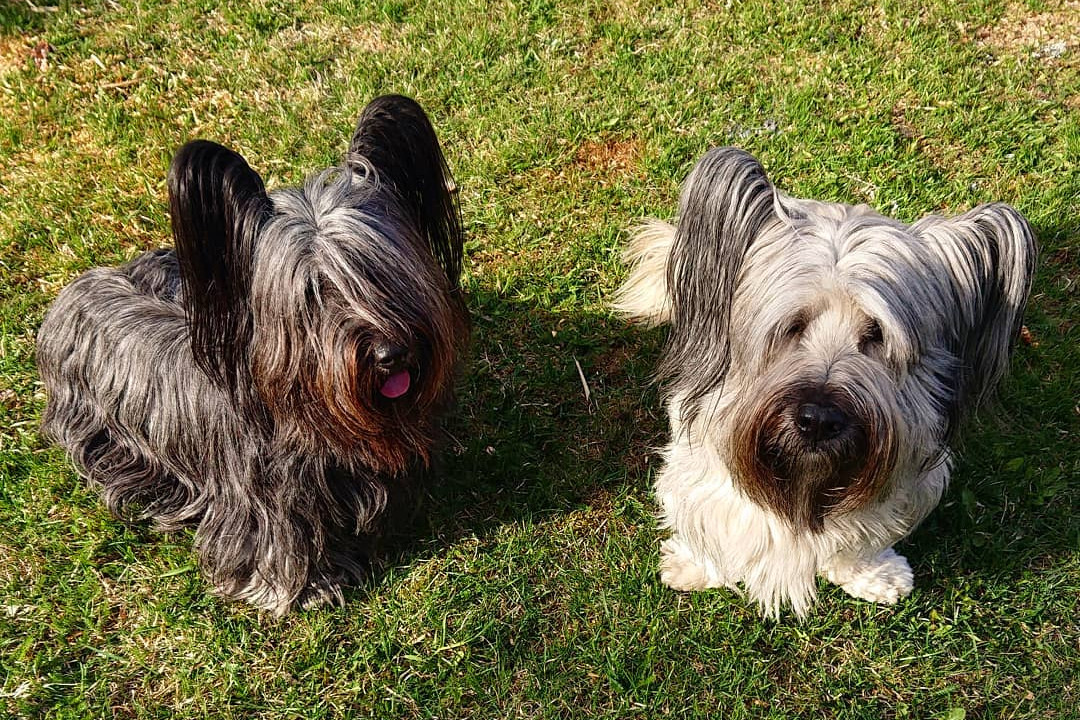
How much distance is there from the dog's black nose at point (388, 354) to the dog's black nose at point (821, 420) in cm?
123

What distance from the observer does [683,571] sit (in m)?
3.69

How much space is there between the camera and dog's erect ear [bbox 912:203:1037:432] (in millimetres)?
2406

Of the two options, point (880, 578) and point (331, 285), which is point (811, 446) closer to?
point (880, 578)

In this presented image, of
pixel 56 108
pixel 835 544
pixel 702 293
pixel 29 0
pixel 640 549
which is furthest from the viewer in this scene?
pixel 29 0

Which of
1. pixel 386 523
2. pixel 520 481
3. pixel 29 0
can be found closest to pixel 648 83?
pixel 520 481

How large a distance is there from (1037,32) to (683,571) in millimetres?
4878

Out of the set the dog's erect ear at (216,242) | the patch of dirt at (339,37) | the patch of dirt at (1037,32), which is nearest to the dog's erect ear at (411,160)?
the dog's erect ear at (216,242)

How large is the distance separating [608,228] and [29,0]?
493 centimetres

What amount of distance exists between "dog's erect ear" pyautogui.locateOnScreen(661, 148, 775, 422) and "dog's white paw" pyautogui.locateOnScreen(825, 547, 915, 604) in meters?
1.19

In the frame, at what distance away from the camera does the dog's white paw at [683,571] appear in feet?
12.0

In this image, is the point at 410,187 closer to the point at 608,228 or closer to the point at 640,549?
the point at 640,549

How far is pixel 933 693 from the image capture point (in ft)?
11.4

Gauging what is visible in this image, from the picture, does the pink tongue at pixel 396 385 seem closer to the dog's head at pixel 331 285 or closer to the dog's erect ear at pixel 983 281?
the dog's head at pixel 331 285

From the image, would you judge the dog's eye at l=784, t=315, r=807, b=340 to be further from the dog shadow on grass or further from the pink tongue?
Answer: the dog shadow on grass
